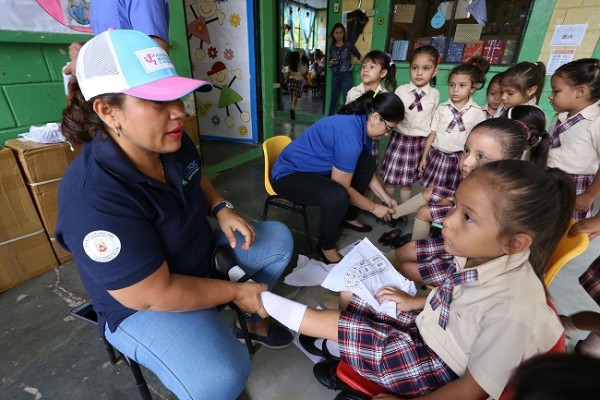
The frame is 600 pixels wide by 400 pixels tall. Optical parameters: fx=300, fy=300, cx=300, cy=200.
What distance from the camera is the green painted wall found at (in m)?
1.64

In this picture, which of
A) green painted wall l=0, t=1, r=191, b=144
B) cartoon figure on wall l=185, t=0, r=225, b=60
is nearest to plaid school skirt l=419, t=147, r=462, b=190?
green painted wall l=0, t=1, r=191, b=144

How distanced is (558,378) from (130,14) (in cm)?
188

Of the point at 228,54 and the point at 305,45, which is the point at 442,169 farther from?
the point at 305,45

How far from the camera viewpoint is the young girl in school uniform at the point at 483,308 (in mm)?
670

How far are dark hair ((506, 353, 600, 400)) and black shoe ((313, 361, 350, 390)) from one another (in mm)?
823

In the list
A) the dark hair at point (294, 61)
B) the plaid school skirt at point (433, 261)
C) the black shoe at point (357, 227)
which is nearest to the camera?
the plaid school skirt at point (433, 261)

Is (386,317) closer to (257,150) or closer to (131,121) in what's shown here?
(131,121)

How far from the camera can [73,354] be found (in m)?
1.28

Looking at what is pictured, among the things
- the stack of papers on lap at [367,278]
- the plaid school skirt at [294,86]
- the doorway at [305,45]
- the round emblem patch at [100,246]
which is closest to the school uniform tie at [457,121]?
the stack of papers on lap at [367,278]

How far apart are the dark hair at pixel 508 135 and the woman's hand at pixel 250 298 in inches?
50.5

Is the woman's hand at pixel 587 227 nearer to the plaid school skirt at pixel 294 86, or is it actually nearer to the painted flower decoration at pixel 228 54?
the painted flower decoration at pixel 228 54

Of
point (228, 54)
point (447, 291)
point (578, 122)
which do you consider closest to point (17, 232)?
point (447, 291)

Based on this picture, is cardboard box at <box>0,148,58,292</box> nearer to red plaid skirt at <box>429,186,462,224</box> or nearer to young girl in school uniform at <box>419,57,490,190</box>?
red plaid skirt at <box>429,186,462,224</box>

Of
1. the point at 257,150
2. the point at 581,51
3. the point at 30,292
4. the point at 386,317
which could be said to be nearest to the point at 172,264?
the point at 386,317
